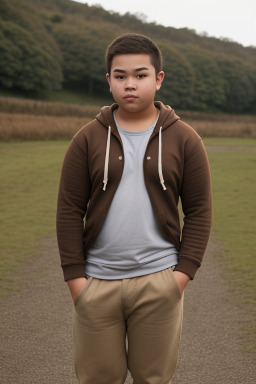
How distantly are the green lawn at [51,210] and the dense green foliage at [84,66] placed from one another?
43.6m

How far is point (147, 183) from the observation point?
2.00 m

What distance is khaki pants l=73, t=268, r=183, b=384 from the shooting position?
1996mm

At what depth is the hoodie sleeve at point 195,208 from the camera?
80.7 inches

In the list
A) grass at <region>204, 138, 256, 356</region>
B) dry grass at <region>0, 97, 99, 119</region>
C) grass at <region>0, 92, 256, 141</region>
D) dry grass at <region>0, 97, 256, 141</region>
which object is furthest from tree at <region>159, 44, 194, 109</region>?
grass at <region>204, 138, 256, 356</region>

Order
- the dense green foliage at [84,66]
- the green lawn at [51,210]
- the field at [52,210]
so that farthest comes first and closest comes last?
the dense green foliage at [84,66], the green lawn at [51,210], the field at [52,210]

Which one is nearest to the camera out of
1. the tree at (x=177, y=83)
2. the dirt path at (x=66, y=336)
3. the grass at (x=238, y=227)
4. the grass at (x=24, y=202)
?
the dirt path at (x=66, y=336)

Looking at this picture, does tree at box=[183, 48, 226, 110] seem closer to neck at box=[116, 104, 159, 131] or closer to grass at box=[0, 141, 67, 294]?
grass at box=[0, 141, 67, 294]

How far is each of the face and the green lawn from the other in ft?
7.08

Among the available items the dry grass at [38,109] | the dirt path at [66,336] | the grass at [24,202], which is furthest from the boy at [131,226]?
the dry grass at [38,109]

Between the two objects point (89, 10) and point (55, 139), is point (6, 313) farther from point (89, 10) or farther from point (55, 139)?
point (89, 10)

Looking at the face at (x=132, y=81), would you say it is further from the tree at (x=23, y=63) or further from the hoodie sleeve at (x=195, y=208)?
the tree at (x=23, y=63)

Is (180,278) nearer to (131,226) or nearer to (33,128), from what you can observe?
(131,226)

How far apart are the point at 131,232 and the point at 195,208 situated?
11.9 inches

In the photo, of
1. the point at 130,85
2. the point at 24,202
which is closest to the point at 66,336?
the point at 130,85
